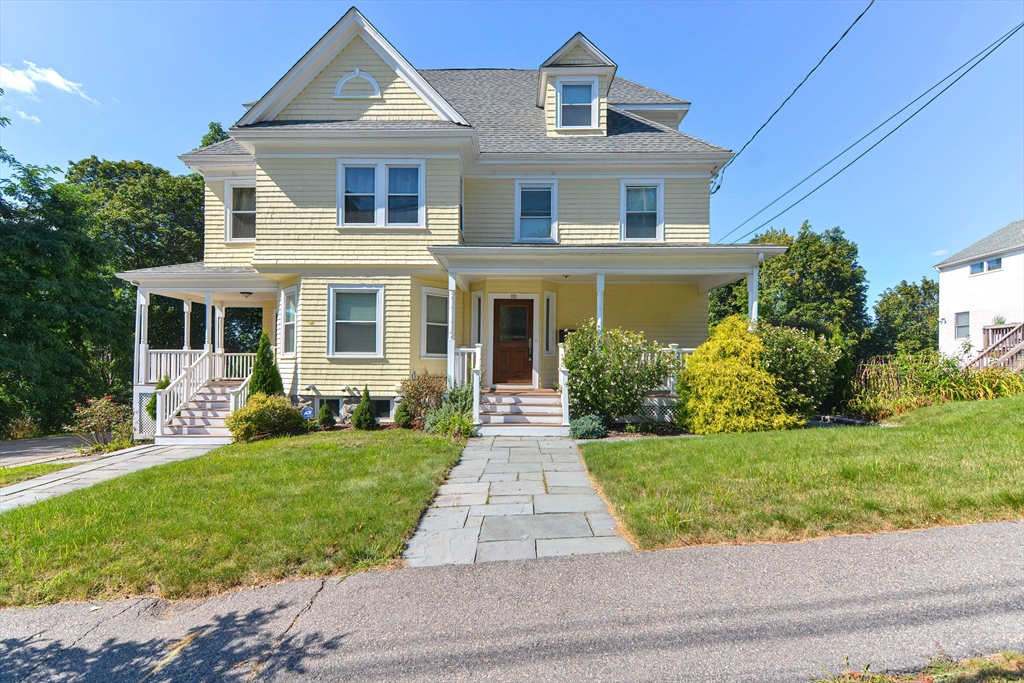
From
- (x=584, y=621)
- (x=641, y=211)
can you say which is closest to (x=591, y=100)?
(x=641, y=211)

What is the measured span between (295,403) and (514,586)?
9.66 meters

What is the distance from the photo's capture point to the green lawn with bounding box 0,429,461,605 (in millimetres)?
3902

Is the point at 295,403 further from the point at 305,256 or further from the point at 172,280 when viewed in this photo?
the point at 172,280

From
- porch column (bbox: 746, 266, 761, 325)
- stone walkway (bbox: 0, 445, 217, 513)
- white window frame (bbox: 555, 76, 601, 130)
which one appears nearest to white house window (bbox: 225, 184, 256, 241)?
stone walkway (bbox: 0, 445, 217, 513)

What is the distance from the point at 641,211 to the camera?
13.0m

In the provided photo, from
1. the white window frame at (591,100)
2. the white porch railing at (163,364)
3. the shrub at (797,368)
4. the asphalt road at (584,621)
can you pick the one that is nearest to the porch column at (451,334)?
the white window frame at (591,100)

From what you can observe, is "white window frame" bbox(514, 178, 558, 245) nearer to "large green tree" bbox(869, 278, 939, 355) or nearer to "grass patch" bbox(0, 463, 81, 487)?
"grass patch" bbox(0, 463, 81, 487)

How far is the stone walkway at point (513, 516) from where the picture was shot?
4.24 metres

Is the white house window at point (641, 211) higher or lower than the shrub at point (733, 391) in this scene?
higher

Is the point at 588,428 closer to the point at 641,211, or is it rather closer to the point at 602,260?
the point at 602,260

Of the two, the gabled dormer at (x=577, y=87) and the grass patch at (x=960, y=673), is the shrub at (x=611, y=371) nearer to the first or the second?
the gabled dormer at (x=577, y=87)

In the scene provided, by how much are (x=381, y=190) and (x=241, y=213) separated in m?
4.38

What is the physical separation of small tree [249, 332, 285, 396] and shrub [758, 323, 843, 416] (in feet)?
33.8

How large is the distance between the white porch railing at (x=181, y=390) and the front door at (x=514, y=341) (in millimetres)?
7277
